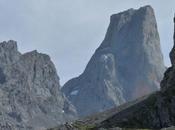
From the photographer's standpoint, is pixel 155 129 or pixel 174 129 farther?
pixel 155 129

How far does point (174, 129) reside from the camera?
5335 inches

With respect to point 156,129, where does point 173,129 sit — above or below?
below

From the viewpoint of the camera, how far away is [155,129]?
199 meters

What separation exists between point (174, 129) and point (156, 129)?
208ft

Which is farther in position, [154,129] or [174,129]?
[154,129]

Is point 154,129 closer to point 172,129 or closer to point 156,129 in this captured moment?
point 156,129

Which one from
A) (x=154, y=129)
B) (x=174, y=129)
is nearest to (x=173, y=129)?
(x=174, y=129)

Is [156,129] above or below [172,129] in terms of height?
above

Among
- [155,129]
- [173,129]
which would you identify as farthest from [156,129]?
[173,129]

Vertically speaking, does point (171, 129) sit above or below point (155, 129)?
below

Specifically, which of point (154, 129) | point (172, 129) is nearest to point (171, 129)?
point (172, 129)

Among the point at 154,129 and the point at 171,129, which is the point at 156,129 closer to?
the point at 154,129

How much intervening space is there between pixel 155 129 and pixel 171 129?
210 ft

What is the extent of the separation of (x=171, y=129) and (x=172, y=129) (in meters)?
0.19
